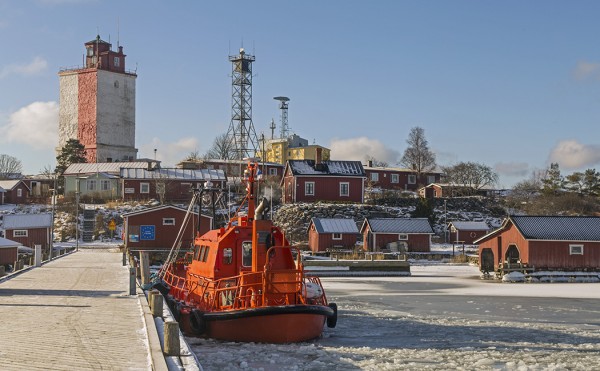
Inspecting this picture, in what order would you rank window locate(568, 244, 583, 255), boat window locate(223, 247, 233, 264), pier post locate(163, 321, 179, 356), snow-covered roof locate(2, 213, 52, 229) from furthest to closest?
snow-covered roof locate(2, 213, 52, 229) → window locate(568, 244, 583, 255) → boat window locate(223, 247, 233, 264) → pier post locate(163, 321, 179, 356)

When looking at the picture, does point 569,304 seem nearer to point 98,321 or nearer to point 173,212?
point 98,321

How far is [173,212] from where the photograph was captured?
56.4 meters

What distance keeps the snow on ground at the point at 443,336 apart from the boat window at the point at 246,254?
287 cm

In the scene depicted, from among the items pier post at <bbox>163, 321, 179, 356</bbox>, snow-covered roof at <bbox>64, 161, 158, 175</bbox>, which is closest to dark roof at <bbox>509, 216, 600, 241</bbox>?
pier post at <bbox>163, 321, 179, 356</bbox>

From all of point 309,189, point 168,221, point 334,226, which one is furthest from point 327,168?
point 168,221

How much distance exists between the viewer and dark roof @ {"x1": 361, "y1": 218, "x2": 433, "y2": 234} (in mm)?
60781

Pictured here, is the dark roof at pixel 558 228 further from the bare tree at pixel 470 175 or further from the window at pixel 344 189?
the bare tree at pixel 470 175

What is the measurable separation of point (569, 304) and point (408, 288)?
984 cm

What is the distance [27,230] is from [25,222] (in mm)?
887

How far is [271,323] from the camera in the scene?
19.7 metres

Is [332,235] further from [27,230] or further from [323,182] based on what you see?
[27,230]

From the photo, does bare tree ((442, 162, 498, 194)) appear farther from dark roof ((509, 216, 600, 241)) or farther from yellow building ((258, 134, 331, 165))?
dark roof ((509, 216, 600, 241))

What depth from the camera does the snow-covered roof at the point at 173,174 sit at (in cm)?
7844

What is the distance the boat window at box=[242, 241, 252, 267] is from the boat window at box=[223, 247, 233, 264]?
39 cm
